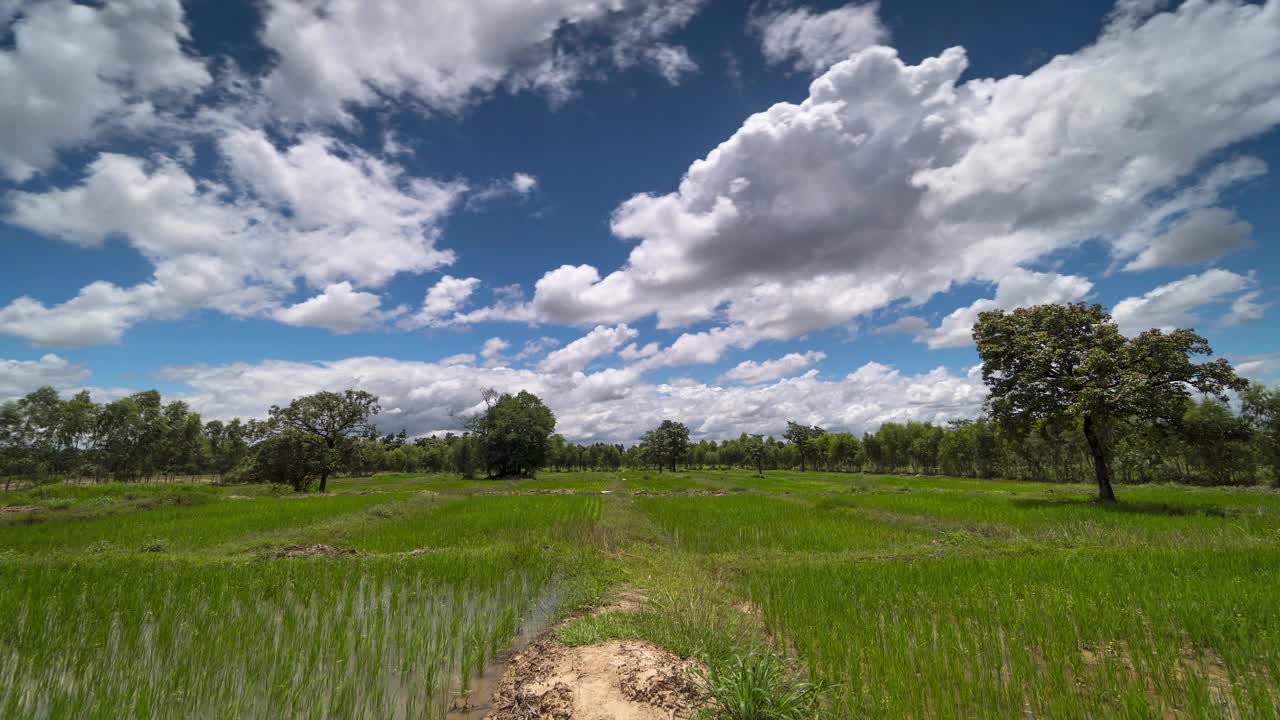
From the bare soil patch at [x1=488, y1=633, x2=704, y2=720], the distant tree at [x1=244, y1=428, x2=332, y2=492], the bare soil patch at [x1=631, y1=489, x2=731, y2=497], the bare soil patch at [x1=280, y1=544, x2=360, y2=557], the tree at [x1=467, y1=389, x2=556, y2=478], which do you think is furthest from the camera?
the tree at [x1=467, y1=389, x2=556, y2=478]

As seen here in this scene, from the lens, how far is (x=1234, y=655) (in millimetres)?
5570

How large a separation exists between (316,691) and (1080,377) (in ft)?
92.8

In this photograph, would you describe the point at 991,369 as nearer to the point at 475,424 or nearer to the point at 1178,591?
the point at 1178,591

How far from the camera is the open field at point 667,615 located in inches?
195

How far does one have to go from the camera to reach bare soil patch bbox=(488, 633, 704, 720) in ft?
15.2

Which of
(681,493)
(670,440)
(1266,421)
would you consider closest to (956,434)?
(1266,421)

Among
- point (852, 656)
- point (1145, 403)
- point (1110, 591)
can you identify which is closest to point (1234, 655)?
point (1110, 591)

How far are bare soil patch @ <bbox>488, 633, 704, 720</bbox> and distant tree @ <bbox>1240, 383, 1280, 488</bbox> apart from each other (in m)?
71.1

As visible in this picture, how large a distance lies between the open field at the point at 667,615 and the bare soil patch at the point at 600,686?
51 centimetres

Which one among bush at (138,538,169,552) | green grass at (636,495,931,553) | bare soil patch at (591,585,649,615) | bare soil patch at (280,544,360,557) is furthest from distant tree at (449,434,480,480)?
bare soil patch at (591,585,649,615)

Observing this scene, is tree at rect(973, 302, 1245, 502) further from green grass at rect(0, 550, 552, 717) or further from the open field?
green grass at rect(0, 550, 552, 717)

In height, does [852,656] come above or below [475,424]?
below

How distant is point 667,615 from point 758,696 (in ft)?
10.5

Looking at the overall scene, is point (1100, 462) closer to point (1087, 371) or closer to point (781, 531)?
point (1087, 371)
